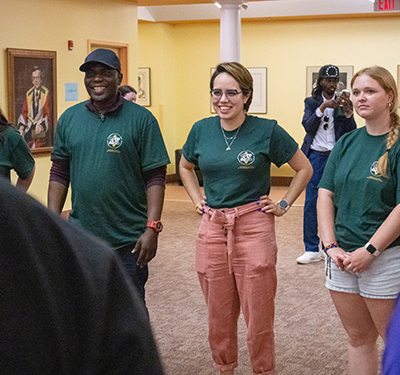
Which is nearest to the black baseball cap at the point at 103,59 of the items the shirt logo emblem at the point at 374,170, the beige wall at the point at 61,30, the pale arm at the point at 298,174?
the pale arm at the point at 298,174

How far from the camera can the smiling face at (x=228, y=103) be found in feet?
10.6

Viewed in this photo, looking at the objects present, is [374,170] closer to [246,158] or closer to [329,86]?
[246,158]

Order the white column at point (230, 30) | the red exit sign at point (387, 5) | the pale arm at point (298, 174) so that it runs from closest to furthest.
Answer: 1. the pale arm at point (298, 174)
2. the red exit sign at point (387, 5)
3. the white column at point (230, 30)

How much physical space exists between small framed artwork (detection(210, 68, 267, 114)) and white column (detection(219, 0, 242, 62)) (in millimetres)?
3119

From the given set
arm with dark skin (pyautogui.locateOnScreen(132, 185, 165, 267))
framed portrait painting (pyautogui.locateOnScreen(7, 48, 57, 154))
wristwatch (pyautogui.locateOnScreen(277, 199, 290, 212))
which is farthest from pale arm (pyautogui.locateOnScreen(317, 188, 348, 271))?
framed portrait painting (pyautogui.locateOnScreen(7, 48, 57, 154))

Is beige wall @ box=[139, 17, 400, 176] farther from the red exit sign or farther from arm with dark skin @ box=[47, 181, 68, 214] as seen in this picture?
arm with dark skin @ box=[47, 181, 68, 214]

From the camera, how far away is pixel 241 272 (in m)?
3.19

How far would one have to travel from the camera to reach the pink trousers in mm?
3160

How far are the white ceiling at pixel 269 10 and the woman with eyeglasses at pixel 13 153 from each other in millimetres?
8877

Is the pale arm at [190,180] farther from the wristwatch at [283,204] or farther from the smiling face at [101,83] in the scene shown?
the smiling face at [101,83]

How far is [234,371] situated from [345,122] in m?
3.08

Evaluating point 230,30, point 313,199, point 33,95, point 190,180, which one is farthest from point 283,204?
point 230,30

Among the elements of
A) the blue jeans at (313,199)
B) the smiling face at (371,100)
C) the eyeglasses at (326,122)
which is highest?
the smiling face at (371,100)

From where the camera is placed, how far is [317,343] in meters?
4.13
